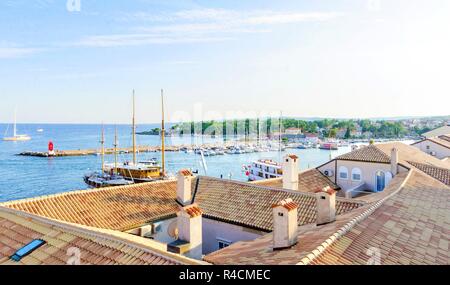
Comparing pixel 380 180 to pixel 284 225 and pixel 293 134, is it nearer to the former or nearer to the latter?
pixel 284 225

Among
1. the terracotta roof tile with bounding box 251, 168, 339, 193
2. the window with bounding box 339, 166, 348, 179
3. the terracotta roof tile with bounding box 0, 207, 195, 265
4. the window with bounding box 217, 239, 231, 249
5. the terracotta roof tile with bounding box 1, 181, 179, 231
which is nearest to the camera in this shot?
the terracotta roof tile with bounding box 0, 207, 195, 265

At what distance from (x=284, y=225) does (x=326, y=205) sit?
8.49 ft

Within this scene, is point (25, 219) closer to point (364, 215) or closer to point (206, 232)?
point (206, 232)

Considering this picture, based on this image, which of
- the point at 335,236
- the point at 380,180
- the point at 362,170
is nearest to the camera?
the point at 335,236

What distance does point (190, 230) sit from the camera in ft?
30.1

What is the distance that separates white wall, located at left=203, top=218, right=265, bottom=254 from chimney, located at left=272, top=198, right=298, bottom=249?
3726 mm

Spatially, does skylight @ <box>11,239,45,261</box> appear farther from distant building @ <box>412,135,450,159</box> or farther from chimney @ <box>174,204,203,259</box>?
distant building @ <box>412,135,450,159</box>

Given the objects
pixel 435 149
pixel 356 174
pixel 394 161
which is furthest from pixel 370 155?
pixel 435 149

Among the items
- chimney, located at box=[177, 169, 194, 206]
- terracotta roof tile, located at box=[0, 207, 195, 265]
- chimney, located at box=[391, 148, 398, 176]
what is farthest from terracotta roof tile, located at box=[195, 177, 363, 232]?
chimney, located at box=[391, 148, 398, 176]

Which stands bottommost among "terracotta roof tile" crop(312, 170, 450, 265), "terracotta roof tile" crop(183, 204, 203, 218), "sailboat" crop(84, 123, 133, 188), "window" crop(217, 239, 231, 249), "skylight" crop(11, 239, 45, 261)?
"sailboat" crop(84, 123, 133, 188)

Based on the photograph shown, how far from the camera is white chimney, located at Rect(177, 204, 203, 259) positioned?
9164mm

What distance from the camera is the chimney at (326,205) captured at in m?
10.5

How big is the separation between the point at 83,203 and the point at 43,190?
41.5 meters
